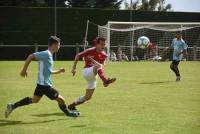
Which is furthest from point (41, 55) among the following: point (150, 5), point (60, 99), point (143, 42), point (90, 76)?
point (150, 5)

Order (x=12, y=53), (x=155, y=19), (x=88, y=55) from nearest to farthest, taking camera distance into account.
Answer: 1. (x=88, y=55)
2. (x=12, y=53)
3. (x=155, y=19)

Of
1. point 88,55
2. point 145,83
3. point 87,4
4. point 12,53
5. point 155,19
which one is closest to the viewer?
point 88,55

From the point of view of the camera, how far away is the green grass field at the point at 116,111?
10305 mm

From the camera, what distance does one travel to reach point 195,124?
424 inches

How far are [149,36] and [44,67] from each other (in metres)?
30.0

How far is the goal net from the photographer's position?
3891cm

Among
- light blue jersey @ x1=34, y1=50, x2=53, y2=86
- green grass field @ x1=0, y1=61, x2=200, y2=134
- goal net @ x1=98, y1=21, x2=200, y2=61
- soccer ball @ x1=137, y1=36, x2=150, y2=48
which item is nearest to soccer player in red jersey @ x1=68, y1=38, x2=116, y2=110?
green grass field @ x1=0, y1=61, x2=200, y2=134

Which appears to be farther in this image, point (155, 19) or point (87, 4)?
point (87, 4)

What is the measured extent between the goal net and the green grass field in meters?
18.5

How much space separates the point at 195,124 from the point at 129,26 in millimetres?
29709

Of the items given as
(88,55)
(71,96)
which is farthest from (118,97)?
(88,55)

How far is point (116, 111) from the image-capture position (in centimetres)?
1266

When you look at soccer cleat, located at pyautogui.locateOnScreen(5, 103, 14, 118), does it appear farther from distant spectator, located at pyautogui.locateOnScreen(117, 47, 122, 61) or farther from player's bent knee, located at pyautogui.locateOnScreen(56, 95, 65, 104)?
distant spectator, located at pyautogui.locateOnScreen(117, 47, 122, 61)

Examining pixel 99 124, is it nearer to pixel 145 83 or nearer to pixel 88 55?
pixel 88 55
